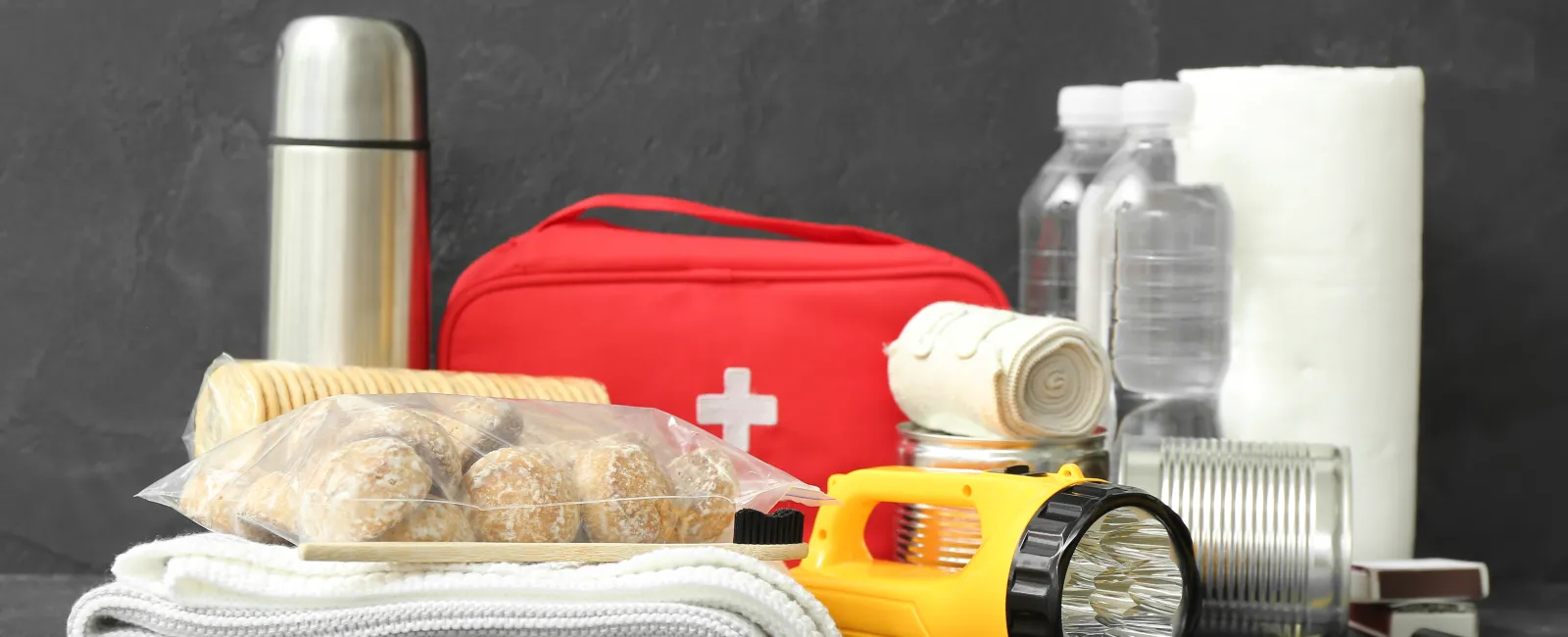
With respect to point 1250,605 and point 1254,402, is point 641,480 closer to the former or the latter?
point 1250,605

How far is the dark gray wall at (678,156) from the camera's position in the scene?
4.16 feet

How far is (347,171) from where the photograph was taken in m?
1.09

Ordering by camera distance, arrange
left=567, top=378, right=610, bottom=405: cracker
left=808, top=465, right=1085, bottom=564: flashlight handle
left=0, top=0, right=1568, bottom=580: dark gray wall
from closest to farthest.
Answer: left=808, top=465, right=1085, bottom=564: flashlight handle
left=567, top=378, right=610, bottom=405: cracker
left=0, top=0, right=1568, bottom=580: dark gray wall

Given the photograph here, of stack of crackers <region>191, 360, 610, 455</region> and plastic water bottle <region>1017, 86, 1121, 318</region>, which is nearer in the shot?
stack of crackers <region>191, 360, 610, 455</region>

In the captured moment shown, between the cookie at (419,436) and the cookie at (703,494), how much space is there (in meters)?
0.11

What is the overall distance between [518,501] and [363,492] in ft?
0.25

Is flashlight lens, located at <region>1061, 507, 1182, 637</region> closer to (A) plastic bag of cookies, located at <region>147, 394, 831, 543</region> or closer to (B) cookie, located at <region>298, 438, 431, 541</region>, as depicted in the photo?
(A) plastic bag of cookies, located at <region>147, 394, 831, 543</region>

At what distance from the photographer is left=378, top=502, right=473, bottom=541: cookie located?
70 centimetres

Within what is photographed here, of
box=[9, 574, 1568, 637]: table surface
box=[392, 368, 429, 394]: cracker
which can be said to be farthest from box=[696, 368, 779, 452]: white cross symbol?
box=[9, 574, 1568, 637]: table surface

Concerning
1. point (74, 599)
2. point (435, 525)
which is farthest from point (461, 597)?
point (74, 599)

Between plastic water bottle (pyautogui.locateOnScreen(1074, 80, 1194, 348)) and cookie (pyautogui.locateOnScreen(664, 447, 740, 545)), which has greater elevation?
plastic water bottle (pyautogui.locateOnScreen(1074, 80, 1194, 348))

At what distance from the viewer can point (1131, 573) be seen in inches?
33.2

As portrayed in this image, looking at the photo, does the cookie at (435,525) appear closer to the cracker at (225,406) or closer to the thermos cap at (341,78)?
the cracker at (225,406)

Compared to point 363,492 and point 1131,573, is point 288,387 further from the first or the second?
point 1131,573
